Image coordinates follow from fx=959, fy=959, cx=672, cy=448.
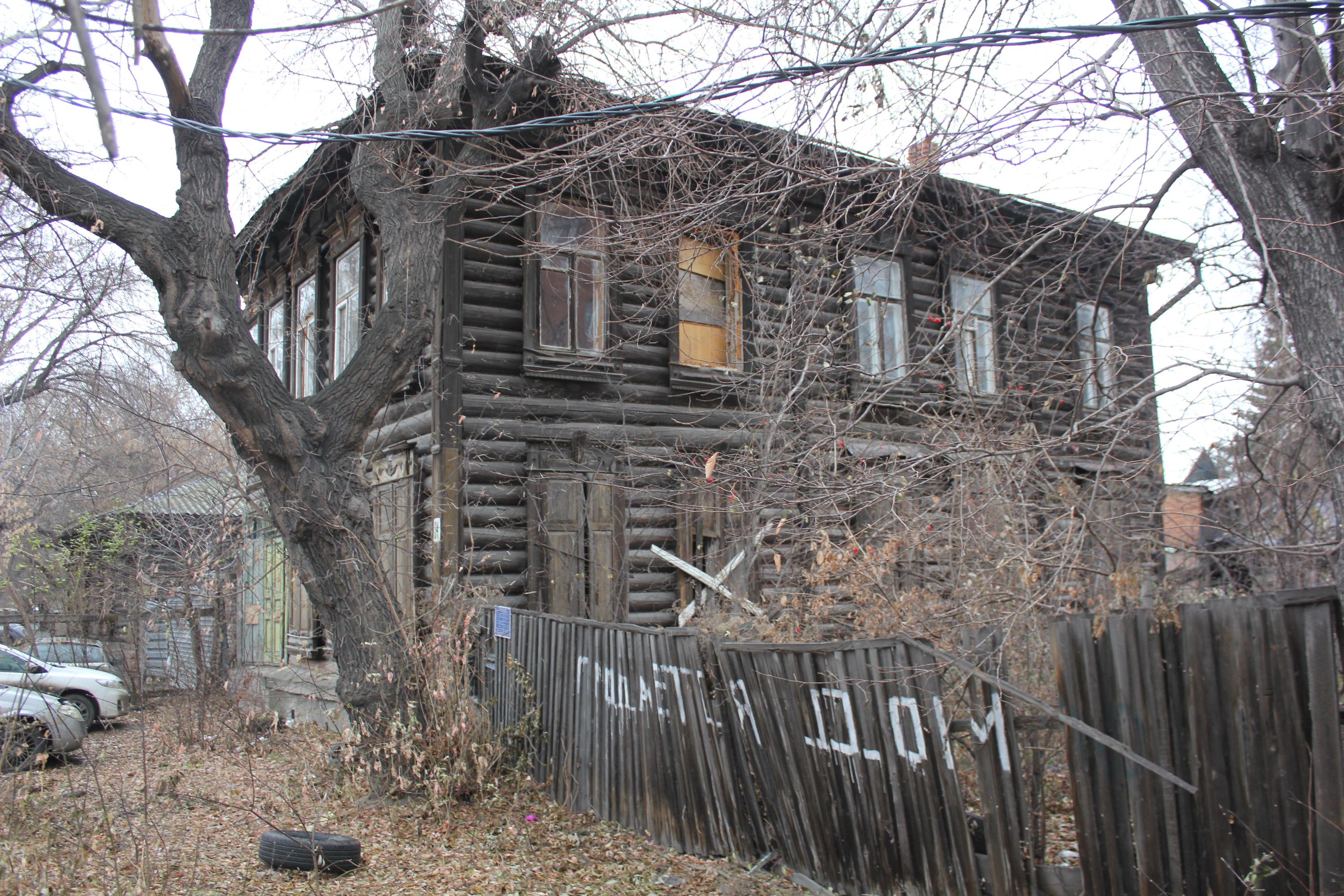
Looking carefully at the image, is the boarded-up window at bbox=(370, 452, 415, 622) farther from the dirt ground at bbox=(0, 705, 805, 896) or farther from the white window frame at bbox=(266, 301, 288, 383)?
the white window frame at bbox=(266, 301, 288, 383)

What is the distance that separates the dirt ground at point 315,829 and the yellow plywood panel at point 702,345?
5417mm

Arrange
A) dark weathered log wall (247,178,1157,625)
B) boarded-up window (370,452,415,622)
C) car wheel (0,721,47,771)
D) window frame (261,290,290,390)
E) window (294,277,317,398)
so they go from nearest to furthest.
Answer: car wheel (0,721,47,771) → dark weathered log wall (247,178,1157,625) → boarded-up window (370,452,415,622) → window (294,277,317,398) → window frame (261,290,290,390)

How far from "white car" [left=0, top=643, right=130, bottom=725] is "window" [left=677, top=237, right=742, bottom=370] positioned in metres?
8.91

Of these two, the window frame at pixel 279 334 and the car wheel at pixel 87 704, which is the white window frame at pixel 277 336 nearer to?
the window frame at pixel 279 334

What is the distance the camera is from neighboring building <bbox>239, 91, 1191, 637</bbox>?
9453mm

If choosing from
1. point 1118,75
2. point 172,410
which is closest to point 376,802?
point 1118,75

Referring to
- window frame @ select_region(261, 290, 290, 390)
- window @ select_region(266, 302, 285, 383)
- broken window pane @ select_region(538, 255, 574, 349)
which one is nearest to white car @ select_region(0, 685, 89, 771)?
window frame @ select_region(261, 290, 290, 390)

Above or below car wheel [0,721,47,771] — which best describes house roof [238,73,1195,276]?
above

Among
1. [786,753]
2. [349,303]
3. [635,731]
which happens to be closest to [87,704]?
[349,303]

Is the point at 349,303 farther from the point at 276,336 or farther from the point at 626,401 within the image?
the point at 626,401

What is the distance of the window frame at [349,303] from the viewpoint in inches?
440

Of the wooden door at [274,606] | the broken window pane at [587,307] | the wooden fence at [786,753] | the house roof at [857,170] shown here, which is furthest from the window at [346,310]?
the wooden fence at [786,753]

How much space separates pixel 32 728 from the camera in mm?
6113

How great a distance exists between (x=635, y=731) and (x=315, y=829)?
224 centimetres
